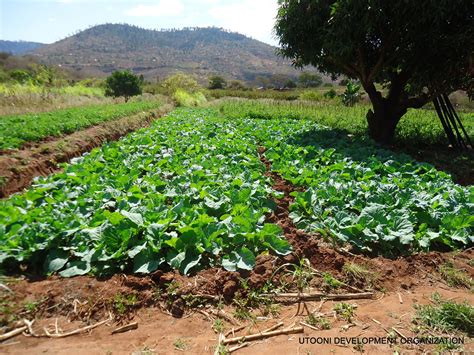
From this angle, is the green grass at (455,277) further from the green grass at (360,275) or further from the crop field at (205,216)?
the green grass at (360,275)

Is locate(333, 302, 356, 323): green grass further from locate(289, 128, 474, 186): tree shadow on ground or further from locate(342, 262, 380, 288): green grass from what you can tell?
locate(289, 128, 474, 186): tree shadow on ground

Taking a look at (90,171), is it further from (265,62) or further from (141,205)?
(265,62)

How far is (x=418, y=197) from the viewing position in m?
4.36

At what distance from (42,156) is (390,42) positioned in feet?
35.6

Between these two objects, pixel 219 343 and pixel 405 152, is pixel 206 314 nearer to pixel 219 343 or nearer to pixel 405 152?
pixel 219 343

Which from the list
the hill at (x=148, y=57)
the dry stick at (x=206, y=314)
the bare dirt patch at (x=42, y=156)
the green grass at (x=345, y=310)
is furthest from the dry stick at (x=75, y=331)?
the hill at (x=148, y=57)

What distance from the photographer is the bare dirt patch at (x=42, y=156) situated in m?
6.38

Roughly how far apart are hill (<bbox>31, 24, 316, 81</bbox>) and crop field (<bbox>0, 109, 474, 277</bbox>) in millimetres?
115254

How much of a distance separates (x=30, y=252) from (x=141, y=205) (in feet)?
4.25

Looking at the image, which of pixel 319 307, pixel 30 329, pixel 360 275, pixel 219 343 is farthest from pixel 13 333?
pixel 360 275

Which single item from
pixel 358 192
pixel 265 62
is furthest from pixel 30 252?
pixel 265 62

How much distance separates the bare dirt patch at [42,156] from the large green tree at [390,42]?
7692mm

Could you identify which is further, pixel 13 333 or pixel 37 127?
pixel 37 127

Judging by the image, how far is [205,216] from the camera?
338 cm
